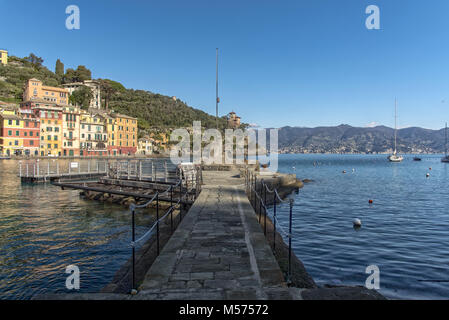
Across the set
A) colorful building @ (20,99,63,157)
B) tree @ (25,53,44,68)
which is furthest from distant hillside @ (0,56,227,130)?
colorful building @ (20,99,63,157)

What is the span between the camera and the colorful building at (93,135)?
276 ft

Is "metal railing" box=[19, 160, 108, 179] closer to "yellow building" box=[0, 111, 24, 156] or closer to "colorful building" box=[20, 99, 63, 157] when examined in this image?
"yellow building" box=[0, 111, 24, 156]

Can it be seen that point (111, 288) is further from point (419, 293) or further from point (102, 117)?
point (102, 117)

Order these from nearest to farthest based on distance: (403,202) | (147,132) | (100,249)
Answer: (100,249) → (403,202) → (147,132)

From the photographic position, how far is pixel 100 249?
1130 centimetres

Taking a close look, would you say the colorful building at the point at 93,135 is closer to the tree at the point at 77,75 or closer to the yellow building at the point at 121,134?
the yellow building at the point at 121,134

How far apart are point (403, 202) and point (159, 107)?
12562 centimetres

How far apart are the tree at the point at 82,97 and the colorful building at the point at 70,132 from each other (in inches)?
867

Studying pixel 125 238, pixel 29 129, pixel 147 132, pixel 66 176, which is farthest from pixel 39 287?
pixel 147 132

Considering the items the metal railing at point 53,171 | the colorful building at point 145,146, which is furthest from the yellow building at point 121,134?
the metal railing at point 53,171

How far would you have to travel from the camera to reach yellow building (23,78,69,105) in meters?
88.2

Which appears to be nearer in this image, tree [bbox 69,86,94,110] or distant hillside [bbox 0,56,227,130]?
distant hillside [bbox 0,56,227,130]

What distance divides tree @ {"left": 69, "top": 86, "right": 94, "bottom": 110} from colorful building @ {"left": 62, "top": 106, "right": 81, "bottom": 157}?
867 inches
